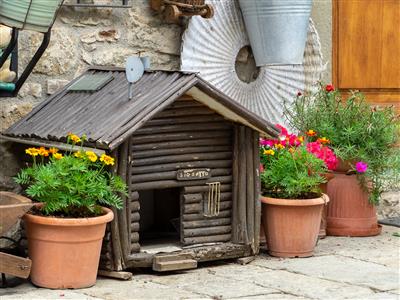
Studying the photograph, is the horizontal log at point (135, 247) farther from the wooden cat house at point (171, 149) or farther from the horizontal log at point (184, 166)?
the horizontal log at point (184, 166)

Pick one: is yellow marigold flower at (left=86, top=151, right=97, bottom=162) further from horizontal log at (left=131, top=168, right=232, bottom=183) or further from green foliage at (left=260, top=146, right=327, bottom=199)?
green foliage at (left=260, top=146, right=327, bottom=199)

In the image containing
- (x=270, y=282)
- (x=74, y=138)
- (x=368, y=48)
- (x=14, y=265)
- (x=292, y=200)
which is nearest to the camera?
(x=14, y=265)

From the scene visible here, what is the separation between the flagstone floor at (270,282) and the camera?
4.68 meters

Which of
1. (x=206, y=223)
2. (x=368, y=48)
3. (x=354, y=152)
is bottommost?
(x=206, y=223)

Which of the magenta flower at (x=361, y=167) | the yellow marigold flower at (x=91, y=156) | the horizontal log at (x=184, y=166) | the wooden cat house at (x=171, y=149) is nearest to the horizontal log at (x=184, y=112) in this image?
the wooden cat house at (x=171, y=149)

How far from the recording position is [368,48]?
7.01m

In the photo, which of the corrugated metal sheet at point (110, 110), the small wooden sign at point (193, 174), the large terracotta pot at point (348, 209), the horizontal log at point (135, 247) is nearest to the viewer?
the corrugated metal sheet at point (110, 110)

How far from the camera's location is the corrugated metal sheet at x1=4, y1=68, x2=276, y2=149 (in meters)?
4.85

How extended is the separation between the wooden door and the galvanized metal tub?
0.78 metres

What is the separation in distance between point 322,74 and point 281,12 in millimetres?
683

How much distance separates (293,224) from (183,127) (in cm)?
85

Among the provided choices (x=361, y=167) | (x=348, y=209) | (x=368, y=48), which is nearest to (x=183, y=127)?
(x=361, y=167)

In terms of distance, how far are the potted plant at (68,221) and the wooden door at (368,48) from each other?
2.65m

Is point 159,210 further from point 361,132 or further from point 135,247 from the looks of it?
point 361,132
